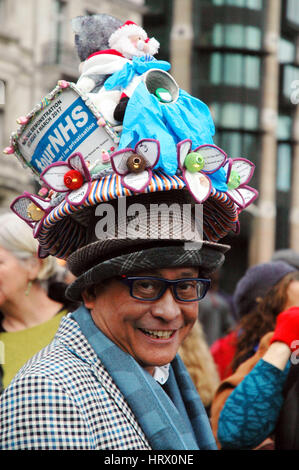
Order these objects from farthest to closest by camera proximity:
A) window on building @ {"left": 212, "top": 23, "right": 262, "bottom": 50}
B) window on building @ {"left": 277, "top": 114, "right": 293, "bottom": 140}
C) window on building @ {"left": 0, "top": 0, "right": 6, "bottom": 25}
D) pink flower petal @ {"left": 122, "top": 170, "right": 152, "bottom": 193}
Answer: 1. window on building @ {"left": 277, "top": 114, "right": 293, "bottom": 140}
2. window on building @ {"left": 212, "top": 23, "right": 262, "bottom": 50}
3. window on building @ {"left": 0, "top": 0, "right": 6, "bottom": 25}
4. pink flower petal @ {"left": 122, "top": 170, "right": 152, "bottom": 193}

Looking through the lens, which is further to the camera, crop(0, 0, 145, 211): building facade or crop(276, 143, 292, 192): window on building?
crop(276, 143, 292, 192): window on building

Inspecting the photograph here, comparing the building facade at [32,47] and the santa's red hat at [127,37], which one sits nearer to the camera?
the santa's red hat at [127,37]

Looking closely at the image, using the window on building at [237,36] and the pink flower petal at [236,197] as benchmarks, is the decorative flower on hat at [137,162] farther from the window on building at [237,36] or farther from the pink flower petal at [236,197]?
the window on building at [237,36]

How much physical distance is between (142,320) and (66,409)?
1.12ft

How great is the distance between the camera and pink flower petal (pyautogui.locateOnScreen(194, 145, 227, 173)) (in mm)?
1852

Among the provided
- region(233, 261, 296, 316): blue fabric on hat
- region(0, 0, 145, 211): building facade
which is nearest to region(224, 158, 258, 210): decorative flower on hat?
region(233, 261, 296, 316): blue fabric on hat

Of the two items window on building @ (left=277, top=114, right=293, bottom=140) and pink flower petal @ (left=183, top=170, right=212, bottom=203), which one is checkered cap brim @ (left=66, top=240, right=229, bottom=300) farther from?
window on building @ (left=277, top=114, right=293, bottom=140)

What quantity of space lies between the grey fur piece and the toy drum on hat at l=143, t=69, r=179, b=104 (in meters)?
0.32

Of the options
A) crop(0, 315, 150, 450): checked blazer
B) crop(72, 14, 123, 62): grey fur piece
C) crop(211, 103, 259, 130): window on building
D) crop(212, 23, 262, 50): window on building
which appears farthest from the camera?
crop(211, 103, 259, 130): window on building

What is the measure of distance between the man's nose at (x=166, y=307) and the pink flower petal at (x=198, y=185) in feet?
0.89

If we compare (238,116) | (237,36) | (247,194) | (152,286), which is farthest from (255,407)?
(237,36)

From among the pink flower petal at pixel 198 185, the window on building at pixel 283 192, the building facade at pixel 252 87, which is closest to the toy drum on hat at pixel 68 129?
the pink flower petal at pixel 198 185

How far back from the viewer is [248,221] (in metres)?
17.8

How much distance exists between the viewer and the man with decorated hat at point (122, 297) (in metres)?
1.62
